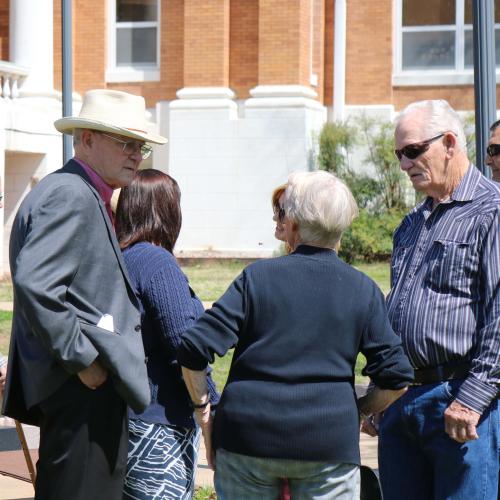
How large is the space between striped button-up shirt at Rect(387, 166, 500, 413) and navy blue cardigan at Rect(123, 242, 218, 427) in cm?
78

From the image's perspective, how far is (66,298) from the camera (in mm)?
3701

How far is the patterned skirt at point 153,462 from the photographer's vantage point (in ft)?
13.5

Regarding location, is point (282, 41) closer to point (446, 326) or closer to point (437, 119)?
point (437, 119)

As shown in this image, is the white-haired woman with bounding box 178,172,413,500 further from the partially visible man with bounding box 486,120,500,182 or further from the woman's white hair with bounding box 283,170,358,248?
the partially visible man with bounding box 486,120,500,182

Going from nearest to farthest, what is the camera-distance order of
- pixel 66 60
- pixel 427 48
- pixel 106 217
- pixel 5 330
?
1. pixel 106 217
2. pixel 5 330
3. pixel 66 60
4. pixel 427 48

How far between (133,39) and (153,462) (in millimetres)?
20016

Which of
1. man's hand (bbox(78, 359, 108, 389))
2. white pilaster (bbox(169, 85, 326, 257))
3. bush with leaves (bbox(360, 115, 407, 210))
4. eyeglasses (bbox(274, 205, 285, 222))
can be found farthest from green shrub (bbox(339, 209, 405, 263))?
man's hand (bbox(78, 359, 108, 389))

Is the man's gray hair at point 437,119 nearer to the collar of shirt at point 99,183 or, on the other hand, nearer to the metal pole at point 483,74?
the collar of shirt at point 99,183

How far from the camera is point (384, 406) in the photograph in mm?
3912

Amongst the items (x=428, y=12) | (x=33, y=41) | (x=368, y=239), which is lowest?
(x=368, y=239)

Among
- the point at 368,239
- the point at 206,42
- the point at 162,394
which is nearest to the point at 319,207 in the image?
the point at 162,394

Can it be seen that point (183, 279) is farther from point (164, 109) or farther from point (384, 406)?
point (164, 109)

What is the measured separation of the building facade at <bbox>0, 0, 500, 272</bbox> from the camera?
2136 centimetres

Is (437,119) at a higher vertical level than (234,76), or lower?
lower
